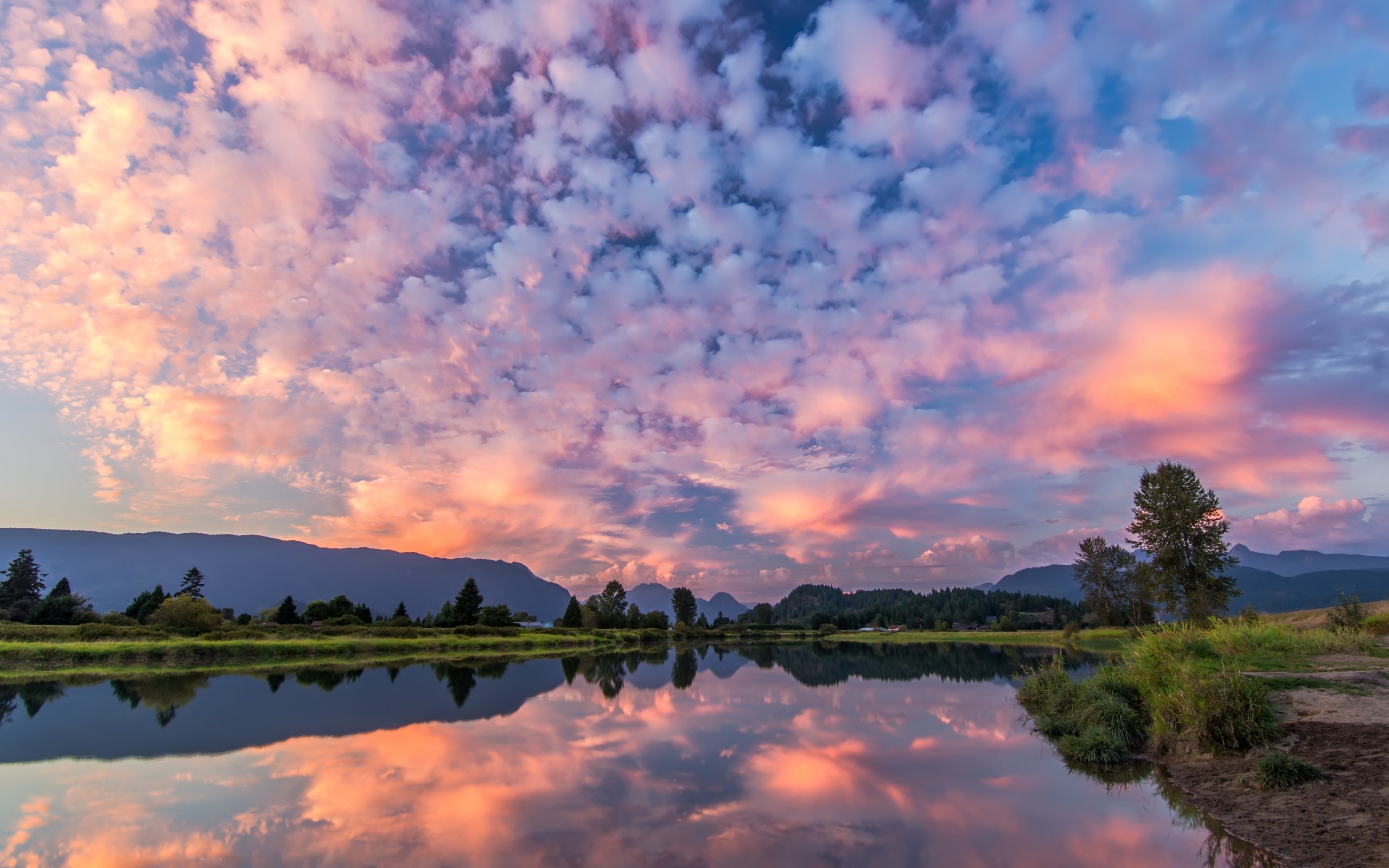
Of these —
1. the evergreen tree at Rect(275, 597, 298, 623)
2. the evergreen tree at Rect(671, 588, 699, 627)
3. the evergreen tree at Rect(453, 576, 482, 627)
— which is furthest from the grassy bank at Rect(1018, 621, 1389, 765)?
the evergreen tree at Rect(671, 588, 699, 627)

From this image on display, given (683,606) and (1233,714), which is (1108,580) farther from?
(683,606)

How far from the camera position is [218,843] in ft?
31.5

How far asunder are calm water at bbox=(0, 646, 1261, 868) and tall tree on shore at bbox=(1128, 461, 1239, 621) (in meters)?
18.4

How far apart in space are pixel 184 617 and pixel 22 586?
854 inches

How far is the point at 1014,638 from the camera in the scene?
4146 inches

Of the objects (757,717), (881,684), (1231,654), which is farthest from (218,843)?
(881,684)

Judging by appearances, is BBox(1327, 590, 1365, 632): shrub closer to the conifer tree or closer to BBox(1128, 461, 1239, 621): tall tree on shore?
BBox(1128, 461, 1239, 621): tall tree on shore

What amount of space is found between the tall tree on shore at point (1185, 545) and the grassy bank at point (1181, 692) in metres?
11.6

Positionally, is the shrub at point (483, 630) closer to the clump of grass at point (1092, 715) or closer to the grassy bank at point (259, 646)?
the grassy bank at point (259, 646)

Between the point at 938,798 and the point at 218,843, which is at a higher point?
the point at 218,843

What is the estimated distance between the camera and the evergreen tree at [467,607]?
81.1m

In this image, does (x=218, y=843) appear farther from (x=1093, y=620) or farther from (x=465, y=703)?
(x=1093, y=620)

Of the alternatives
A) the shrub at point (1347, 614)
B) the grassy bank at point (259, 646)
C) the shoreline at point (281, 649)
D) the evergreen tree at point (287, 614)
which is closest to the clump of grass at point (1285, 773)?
the shrub at point (1347, 614)

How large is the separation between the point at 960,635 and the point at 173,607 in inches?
4920
